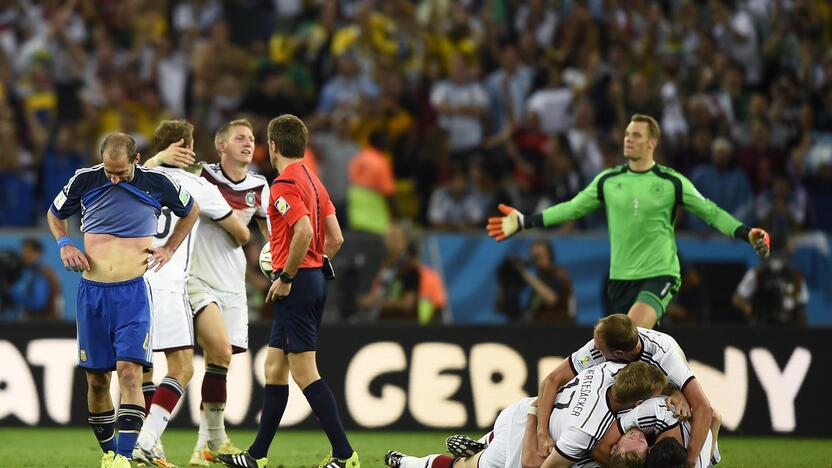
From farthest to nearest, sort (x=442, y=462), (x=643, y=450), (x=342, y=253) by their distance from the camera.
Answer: (x=342, y=253) → (x=442, y=462) → (x=643, y=450)

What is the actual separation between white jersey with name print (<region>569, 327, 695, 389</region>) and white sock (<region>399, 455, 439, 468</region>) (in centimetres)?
108

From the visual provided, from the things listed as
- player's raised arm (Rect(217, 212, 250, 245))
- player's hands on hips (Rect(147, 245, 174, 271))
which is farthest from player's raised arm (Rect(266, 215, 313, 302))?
player's raised arm (Rect(217, 212, 250, 245))

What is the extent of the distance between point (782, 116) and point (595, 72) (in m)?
2.52

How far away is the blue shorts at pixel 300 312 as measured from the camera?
8.41 m

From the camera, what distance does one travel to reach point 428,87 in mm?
17297

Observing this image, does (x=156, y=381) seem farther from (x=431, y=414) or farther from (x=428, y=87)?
(x=428, y=87)

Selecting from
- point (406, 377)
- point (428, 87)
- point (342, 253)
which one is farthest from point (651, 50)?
point (406, 377)

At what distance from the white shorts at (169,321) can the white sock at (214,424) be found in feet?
2.04

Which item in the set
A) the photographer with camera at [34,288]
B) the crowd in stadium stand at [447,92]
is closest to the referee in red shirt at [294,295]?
the photographer with camera at [34,288]

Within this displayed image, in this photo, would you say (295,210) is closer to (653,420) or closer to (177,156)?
(177,156)

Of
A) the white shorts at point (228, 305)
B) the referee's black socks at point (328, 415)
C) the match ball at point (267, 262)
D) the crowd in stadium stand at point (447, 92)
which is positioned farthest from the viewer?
the crowd in stadium stand at point (447, 92)

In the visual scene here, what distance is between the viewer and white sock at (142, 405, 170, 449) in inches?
356

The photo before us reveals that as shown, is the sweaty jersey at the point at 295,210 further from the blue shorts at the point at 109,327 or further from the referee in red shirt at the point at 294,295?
the blue shorts at the point at 109,327

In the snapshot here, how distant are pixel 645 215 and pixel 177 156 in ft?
12.4
